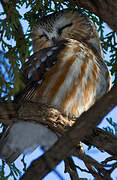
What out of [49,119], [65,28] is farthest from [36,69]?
[65,28]

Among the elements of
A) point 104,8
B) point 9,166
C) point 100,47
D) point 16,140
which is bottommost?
point 9,166

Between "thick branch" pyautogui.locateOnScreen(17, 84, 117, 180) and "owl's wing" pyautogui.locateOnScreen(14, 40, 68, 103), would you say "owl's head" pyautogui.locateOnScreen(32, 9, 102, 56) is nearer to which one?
"owl's wing" pyautogui.locateOnScreen(14, 40, 68, 103)

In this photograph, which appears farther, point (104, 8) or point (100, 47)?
point (100, 47)

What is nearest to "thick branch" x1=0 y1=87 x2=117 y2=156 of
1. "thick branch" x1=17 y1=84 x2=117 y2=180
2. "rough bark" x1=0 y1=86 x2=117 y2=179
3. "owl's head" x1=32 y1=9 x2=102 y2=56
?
"rough bark" x1=0 y1=86 x2=117 y2=179

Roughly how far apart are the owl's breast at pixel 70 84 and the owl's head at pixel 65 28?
113 centimetres

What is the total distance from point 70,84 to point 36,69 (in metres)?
0.53

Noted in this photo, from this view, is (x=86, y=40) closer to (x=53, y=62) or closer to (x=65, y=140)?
(x=53, y=62)

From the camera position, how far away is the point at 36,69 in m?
3.88

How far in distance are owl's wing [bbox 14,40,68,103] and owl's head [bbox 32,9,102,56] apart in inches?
32.6

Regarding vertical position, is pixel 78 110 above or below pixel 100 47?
below

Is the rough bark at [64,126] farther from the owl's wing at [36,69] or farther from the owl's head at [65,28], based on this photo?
the owl's head at [65,28]

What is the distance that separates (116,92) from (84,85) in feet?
5.84

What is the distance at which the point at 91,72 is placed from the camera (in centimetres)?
382

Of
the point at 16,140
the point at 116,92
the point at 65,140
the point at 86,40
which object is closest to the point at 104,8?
the point at 116,92
